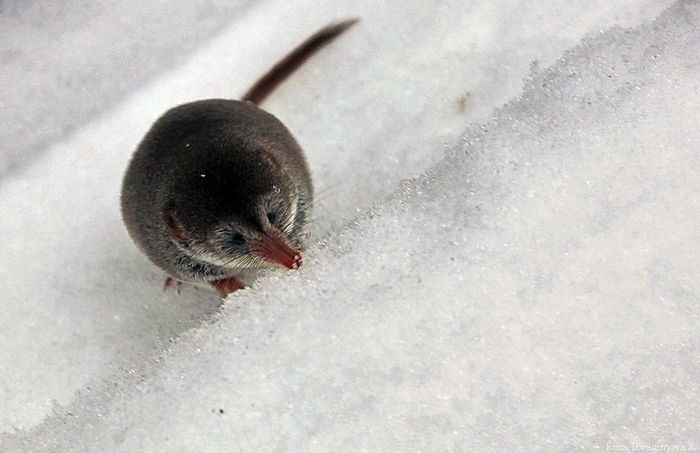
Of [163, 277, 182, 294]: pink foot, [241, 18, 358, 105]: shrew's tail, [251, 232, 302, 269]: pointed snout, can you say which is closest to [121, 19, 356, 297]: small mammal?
[251, 232, 302, 269]: pointed snout

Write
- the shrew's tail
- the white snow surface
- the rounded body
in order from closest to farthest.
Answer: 1. the rounded body
2. the white snow surface
3. the shrew's tail

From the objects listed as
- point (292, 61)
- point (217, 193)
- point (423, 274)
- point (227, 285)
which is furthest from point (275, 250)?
point (292, 61)

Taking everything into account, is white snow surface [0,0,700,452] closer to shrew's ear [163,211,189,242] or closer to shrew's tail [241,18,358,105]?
shrew's tail [241,18,358,105]

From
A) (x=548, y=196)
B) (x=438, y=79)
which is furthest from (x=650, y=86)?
(x=438, y=79)

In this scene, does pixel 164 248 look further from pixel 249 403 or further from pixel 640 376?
pixel 640 376

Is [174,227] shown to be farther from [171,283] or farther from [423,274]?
[423,274]

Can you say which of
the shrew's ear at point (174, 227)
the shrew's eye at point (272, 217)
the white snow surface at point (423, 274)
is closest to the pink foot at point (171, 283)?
the white snow surface at point (423, 274)
